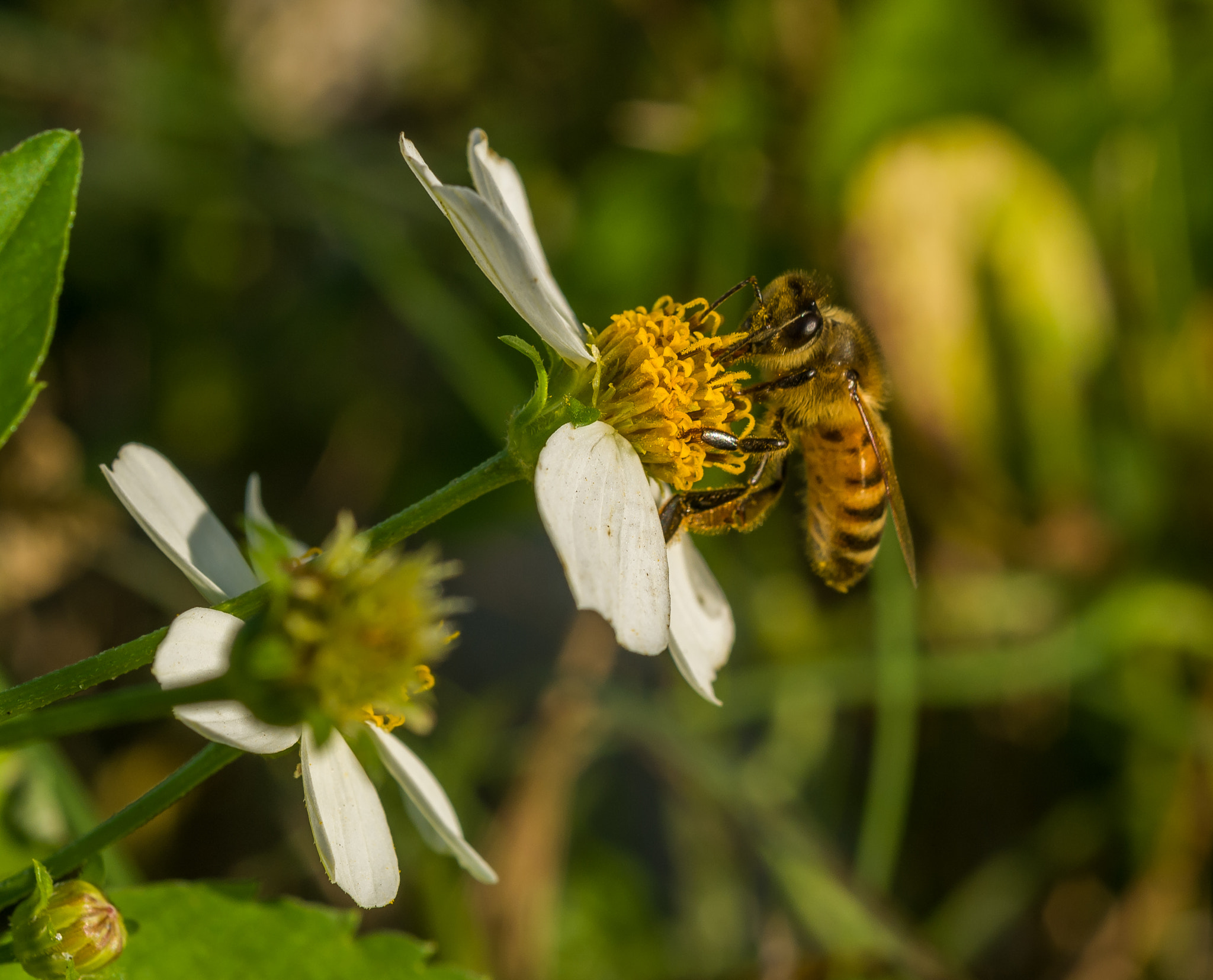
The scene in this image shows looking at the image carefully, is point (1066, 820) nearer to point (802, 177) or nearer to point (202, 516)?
point (802, 177)

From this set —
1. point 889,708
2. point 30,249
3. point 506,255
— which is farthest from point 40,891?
point 889,708

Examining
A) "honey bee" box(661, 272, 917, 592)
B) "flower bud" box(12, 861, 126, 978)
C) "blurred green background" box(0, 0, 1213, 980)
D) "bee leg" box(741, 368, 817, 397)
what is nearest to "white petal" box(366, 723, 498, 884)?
"flower bud" box(12, 861, 126, 978)

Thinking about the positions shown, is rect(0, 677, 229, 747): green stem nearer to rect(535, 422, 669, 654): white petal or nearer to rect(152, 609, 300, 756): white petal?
rect(152, 609, 300, 756): white petal

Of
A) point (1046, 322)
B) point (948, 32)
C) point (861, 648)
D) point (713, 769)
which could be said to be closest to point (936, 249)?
→ point (1046, 322)

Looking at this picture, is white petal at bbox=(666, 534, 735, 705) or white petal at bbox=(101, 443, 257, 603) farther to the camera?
white petal at bbox=(666, 534, 735, 705)

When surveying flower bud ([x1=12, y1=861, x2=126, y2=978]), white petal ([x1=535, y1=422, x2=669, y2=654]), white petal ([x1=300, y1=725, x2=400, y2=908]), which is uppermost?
flower bud ([x1=12, y1=861, x2=126, y2=978])

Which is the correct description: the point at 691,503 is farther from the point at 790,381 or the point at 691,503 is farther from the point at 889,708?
the point at 889,708

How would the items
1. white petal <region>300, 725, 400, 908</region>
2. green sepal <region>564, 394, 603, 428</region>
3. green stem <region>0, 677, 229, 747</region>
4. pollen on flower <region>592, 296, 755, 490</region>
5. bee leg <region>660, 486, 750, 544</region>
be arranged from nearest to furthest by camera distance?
green stem <region>0, 677, 229, 747</region>
white petal <region>300, 725, 400, 908</region>
green sepal <region>564, 394, 603, 428</region>
pollen on flower <region>592, 296, 755, 490</region>
bee leg <region>660, 486, 750, 544</region>

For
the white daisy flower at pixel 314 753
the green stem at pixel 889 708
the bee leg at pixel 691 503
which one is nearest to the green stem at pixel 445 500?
the white daisy flower at pixel 314 753
